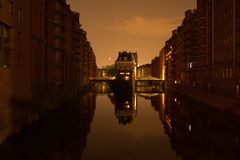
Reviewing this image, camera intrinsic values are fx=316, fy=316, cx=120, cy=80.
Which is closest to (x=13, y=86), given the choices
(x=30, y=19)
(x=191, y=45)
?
(x=30, y=19)

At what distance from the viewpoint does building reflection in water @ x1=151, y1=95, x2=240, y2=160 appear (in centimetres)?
2597

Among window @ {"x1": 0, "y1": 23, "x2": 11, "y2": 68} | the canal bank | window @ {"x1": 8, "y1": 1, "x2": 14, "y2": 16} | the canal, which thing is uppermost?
window @ {"x1": 8, "y1": 1, "x2": 14, "y2": 16}

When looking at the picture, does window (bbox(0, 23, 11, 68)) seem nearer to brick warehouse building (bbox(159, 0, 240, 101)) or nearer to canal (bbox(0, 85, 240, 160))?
canal (bbox(0, 85, 240, 160))

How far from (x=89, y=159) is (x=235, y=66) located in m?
45.6

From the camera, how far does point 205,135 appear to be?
112 ft

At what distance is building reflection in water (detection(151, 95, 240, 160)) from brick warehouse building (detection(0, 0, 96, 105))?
17.1 metres

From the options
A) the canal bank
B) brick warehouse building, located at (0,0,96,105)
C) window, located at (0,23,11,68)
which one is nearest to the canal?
the canal bank

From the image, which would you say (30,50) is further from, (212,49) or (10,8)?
(212,49)

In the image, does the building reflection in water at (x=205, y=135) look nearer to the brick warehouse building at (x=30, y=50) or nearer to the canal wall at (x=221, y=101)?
the canal wall at (x=221, y=101)

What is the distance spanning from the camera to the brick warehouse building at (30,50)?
29578mm

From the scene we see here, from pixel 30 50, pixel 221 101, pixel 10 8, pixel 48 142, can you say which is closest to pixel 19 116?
pixel 48 142

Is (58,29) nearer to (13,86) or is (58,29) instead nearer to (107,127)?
(107,127)

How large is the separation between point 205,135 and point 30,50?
2279 centimetres

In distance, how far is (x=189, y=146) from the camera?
28.8m
